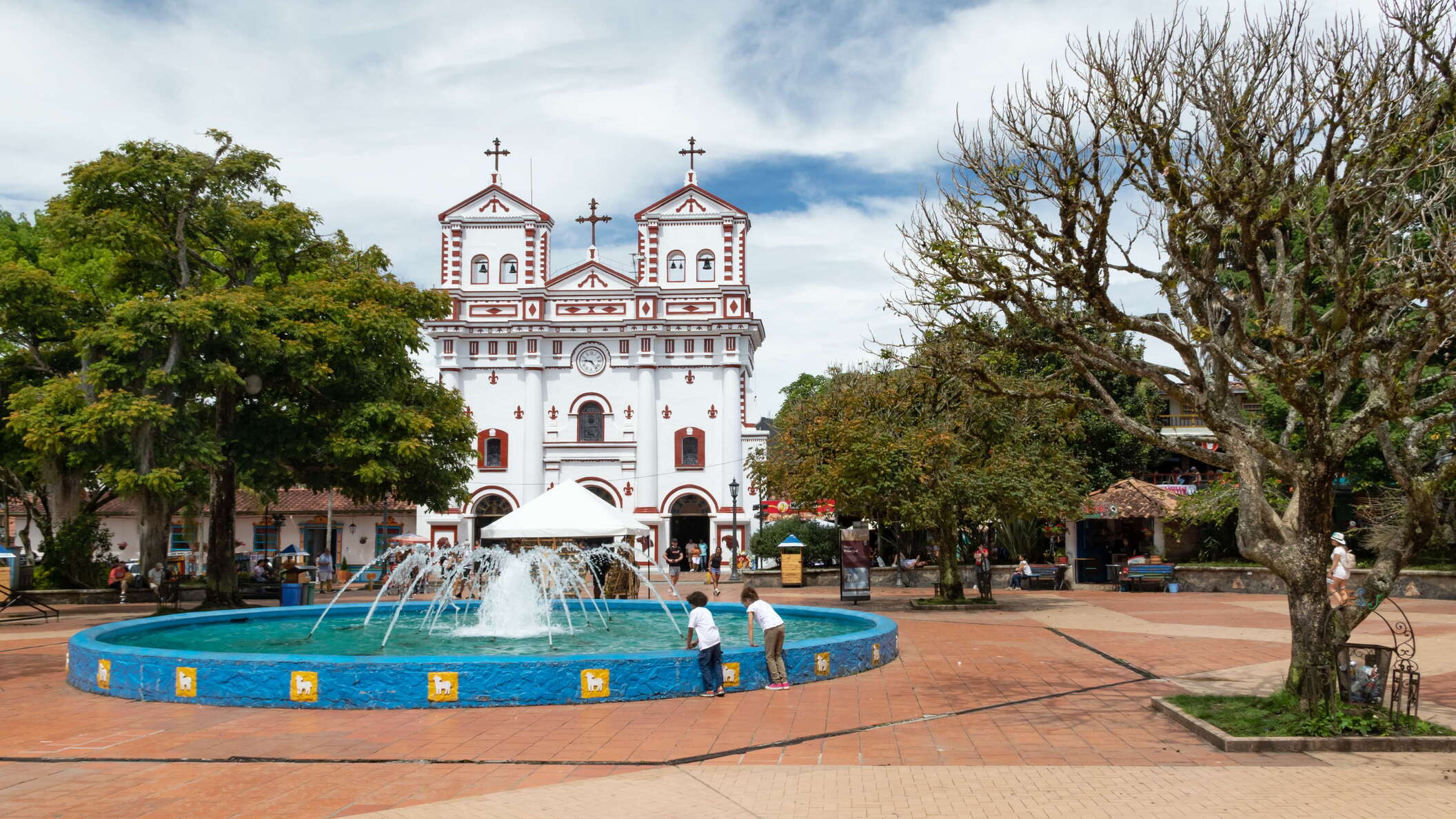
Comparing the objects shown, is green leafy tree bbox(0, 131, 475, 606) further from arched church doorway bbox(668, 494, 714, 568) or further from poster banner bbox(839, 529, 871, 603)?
arched church doorway bbox(668, 494, 714, 568)

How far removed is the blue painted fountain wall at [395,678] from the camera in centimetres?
1096

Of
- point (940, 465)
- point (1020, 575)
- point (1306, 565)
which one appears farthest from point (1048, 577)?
point (1306, 565)

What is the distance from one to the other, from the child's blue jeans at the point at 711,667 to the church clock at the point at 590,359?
115 feet

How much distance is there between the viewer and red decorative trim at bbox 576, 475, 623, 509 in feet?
147

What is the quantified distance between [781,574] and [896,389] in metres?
8.70

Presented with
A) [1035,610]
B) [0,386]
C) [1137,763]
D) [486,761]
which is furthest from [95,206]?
[1137,763]

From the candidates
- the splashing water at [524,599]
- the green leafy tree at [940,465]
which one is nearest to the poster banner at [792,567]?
the green leafy tree at [940,465]

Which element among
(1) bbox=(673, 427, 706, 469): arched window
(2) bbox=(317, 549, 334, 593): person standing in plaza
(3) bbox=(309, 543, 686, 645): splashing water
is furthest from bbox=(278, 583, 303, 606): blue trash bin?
(1) bbox=(673, 427, 706, 469): arched window

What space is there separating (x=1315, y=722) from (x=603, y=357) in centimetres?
3840

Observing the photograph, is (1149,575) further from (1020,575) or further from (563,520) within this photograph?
(563,520)

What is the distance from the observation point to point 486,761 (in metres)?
8.65

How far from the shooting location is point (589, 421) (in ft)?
151

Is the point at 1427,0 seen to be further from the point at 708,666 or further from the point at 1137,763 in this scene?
the point at 708,666

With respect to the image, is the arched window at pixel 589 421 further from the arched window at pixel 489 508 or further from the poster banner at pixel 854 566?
the poster banner at pixel 854 566
